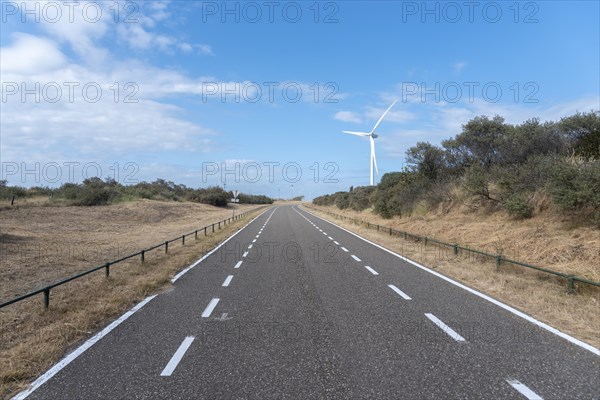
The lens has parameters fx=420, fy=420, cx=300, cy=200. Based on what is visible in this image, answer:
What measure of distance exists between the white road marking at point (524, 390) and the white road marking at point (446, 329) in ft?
4.90

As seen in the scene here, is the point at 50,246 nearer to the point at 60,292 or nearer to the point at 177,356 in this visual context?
the point at 60,292

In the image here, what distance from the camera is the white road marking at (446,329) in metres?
6.30

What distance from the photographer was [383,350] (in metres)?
5.74

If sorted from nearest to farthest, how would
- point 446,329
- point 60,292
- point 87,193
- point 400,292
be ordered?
point 446,329 < point 400,292 < point 60,292 < point 87,193

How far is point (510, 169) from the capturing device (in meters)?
21.9

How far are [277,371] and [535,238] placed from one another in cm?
1317

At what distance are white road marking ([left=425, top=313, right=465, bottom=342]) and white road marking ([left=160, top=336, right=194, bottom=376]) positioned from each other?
155 inches

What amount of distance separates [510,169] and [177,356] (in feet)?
68.7

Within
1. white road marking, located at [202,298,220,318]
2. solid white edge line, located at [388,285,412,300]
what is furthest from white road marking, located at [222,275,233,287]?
Answer: solid white edge line, located at [388,285,412,300]

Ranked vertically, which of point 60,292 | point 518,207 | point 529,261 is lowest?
point 60,292

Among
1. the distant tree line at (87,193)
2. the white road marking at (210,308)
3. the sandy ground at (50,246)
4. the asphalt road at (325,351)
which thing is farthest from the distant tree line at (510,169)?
Answer: the distant tree line at (87,193)

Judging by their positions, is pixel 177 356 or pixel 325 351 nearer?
pixel 177 356

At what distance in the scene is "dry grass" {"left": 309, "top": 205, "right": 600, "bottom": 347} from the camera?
7781mm

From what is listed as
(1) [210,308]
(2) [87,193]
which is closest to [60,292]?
(1) [210,308]
